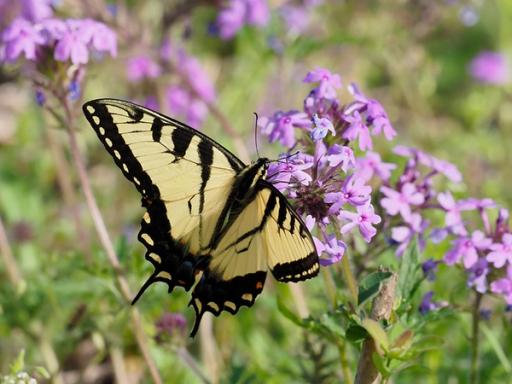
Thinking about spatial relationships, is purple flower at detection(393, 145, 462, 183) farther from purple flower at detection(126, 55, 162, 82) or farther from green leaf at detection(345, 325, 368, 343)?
purple flower at detection(126, 55, 162, 82)

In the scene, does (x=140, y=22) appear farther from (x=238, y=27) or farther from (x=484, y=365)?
(x=484, y=365)

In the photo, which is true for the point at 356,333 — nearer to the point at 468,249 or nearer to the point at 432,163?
the point at 468,249

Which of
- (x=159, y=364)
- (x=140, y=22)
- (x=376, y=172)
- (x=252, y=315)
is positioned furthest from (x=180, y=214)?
(x=140, y=22)

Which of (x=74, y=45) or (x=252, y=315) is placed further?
(x=252, y=315)

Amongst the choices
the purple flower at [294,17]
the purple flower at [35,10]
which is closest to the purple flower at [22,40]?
the purple flower at [35,10]

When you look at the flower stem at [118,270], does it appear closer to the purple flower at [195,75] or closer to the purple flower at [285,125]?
the purple flower at [285,125]

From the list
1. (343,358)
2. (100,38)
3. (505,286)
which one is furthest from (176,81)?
(505,286)

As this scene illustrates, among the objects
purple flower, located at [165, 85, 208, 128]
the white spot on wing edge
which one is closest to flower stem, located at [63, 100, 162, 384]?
the white spot on wing edge
